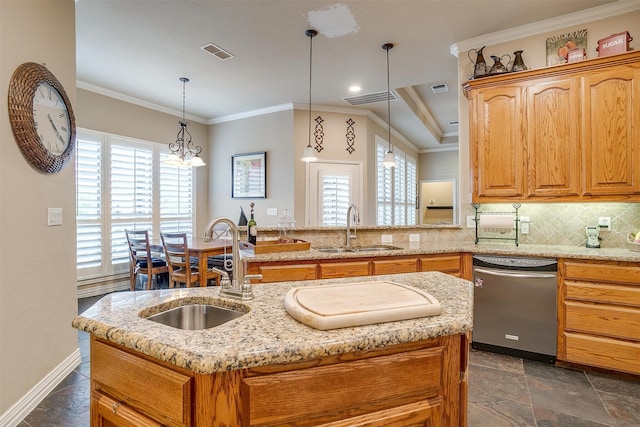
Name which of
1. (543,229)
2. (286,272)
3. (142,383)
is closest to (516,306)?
(543,229)

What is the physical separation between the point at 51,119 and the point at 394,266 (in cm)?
282

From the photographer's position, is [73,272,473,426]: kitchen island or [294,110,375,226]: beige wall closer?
[73,272,473,426]: kitchen island

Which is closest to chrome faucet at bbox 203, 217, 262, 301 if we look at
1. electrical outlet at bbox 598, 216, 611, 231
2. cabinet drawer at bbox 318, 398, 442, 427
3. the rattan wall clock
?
cabinet drawer at bbox 318, 398, 442, 427

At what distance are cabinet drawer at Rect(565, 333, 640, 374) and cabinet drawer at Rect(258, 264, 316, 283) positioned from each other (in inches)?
80.2

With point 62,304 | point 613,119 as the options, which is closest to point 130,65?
point 62,304

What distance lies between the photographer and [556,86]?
115 inches

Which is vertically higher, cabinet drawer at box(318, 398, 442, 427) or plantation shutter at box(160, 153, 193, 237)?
plantation shutter at box(160, 153, 193, 237)

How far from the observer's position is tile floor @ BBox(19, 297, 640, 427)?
6.51ft

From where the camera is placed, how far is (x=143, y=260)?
442 cm

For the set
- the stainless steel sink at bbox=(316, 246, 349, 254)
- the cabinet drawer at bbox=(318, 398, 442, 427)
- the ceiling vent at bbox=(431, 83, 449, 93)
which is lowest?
the cabinet drawer at bbox=(318, 398, 442, 427)

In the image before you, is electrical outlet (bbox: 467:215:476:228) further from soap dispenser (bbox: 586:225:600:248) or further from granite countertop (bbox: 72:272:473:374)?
granite countertop (bbox: 72:272:473:374)

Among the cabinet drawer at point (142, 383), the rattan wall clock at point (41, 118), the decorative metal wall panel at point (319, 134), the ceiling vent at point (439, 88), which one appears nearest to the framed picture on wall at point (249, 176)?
the decorative metal wall panel at point (319, 134)

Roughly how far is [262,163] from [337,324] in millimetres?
4955

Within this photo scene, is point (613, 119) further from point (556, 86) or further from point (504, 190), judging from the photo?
point (504, 190)
